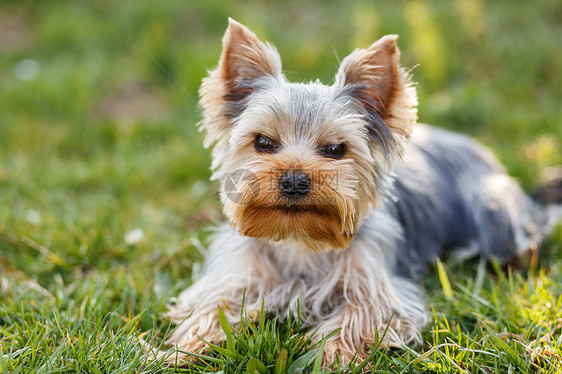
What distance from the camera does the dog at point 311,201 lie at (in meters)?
2.89

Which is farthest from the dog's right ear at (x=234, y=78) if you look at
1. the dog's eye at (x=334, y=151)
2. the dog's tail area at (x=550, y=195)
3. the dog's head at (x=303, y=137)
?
the dog's tail area at (x=550, y=195)

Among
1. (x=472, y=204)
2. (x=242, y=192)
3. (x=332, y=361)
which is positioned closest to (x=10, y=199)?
(x=242, y=192)

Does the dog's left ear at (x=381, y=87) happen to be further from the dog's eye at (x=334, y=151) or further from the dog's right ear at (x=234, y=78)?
the dog's right ear at (x=234, y=78)

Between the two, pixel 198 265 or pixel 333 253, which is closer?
pixel 333 253

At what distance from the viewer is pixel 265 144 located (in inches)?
123

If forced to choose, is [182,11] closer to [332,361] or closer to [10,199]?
[10,199]

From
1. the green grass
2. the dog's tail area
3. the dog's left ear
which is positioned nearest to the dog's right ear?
the dog's left ear

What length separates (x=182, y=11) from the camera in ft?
28.3

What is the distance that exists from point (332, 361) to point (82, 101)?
5745 mm

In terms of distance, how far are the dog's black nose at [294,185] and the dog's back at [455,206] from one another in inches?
51.4

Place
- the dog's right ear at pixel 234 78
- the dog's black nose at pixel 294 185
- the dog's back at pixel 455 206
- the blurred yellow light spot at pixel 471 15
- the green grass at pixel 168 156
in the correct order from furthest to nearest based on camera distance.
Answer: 1. the blurred yellow light spot at pixel 471 15
2. the dog's back at pixel 455 206
3. the dog's right ear at pixel 234 78
4. the green grass at pixel 168 156
5. the dog's black nose at pixel 294 185

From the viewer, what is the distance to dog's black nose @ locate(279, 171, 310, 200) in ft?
9.04

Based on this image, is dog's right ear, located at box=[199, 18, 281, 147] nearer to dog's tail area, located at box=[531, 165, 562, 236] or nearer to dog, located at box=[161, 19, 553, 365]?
dog, located at box=[161, 19, 553, 365]

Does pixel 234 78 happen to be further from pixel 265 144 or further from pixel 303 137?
pixel 303 137
